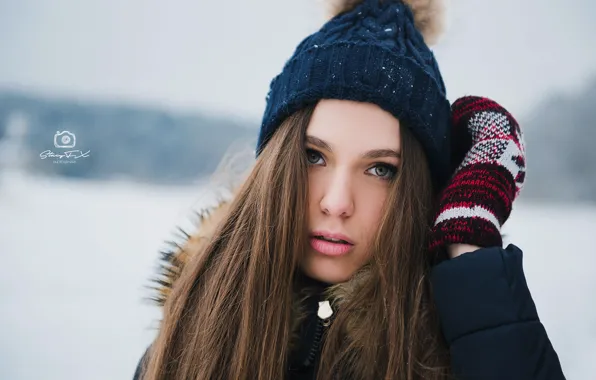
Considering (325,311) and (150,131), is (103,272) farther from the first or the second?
(325,311)

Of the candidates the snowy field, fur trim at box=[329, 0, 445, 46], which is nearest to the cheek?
fur trim at box=[329, 0, 445, 46]

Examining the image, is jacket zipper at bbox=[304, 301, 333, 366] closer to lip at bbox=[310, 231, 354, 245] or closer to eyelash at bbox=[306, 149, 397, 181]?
lip at bbox=[310, 231, 354, 245]

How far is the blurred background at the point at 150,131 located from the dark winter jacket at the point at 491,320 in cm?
101

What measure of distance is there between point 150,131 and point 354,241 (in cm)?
131

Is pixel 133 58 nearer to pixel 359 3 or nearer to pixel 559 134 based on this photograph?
pixel 359 3

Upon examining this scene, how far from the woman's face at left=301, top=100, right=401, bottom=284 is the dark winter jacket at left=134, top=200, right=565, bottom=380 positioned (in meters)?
0.15

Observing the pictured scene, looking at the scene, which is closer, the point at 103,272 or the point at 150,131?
the point at 103,272

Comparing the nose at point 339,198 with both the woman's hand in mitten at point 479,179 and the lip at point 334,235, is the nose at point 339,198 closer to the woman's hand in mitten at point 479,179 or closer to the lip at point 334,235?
the lip at point 334,235

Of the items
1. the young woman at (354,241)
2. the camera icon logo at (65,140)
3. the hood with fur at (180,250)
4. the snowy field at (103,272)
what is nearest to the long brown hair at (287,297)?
the young woman at (354,241)

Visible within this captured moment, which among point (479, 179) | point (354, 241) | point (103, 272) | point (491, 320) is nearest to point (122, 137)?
point (103, 272)

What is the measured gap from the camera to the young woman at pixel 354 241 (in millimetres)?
808

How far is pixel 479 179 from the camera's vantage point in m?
0.91

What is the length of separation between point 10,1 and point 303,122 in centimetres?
154

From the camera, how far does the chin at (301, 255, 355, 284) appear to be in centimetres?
88
